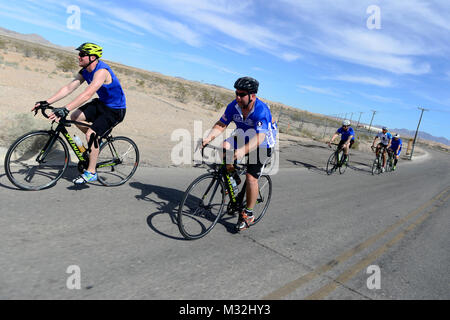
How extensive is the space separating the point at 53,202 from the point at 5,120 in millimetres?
3638

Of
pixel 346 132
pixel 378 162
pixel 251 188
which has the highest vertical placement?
pixel 346 132

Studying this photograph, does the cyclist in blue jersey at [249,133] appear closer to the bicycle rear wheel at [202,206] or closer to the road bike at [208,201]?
the road bike at [208,201]

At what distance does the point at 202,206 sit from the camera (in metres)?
4.66

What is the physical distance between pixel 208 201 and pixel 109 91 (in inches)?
95.8

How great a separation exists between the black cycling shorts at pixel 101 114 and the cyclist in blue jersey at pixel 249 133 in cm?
187

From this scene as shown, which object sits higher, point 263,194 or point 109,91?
point 109,91

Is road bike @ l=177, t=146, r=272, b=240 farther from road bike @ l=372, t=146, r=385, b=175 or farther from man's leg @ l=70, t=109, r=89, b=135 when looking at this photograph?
road bike @ l=372, t=146, r=385, b=175

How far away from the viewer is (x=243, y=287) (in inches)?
131

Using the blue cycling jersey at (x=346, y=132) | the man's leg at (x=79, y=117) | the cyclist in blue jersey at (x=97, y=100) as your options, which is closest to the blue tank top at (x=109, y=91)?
the cyclist in blue jersey at (x=97, y=100)

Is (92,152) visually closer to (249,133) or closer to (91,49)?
(91,49)

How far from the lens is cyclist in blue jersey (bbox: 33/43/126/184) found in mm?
4695

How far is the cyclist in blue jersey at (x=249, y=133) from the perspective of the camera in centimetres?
418

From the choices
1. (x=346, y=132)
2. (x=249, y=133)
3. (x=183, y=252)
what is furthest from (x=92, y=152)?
(x=346, y=132)
